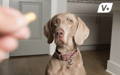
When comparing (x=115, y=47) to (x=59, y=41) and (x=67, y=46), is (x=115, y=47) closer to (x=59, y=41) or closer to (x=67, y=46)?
(x=67, y=46)

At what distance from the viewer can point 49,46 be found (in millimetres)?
3361

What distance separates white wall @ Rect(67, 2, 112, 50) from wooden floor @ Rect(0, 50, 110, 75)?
35cm

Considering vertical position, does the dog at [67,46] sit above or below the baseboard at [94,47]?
above

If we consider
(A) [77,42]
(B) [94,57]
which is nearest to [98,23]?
(B) [94,57]

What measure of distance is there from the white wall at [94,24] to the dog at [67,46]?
2.03 meters

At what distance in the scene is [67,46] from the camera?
150 cm

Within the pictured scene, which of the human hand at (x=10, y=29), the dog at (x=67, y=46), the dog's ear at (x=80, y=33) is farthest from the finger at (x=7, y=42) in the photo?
the dog's ear at (x=80, y=33)

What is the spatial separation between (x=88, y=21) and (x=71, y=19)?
2190 millimetres

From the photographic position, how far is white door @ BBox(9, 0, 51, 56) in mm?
3219

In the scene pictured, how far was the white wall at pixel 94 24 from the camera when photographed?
3559 mm

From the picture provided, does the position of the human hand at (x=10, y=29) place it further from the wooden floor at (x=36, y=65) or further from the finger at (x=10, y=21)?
the wooden floor at (x=36, y=65)

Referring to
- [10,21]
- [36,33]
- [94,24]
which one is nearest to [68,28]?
[10,21]

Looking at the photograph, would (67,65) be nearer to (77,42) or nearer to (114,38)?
(77,42)

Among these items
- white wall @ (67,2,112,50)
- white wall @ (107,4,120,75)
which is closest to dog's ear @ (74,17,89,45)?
white wall @ (107,4,120,75)
